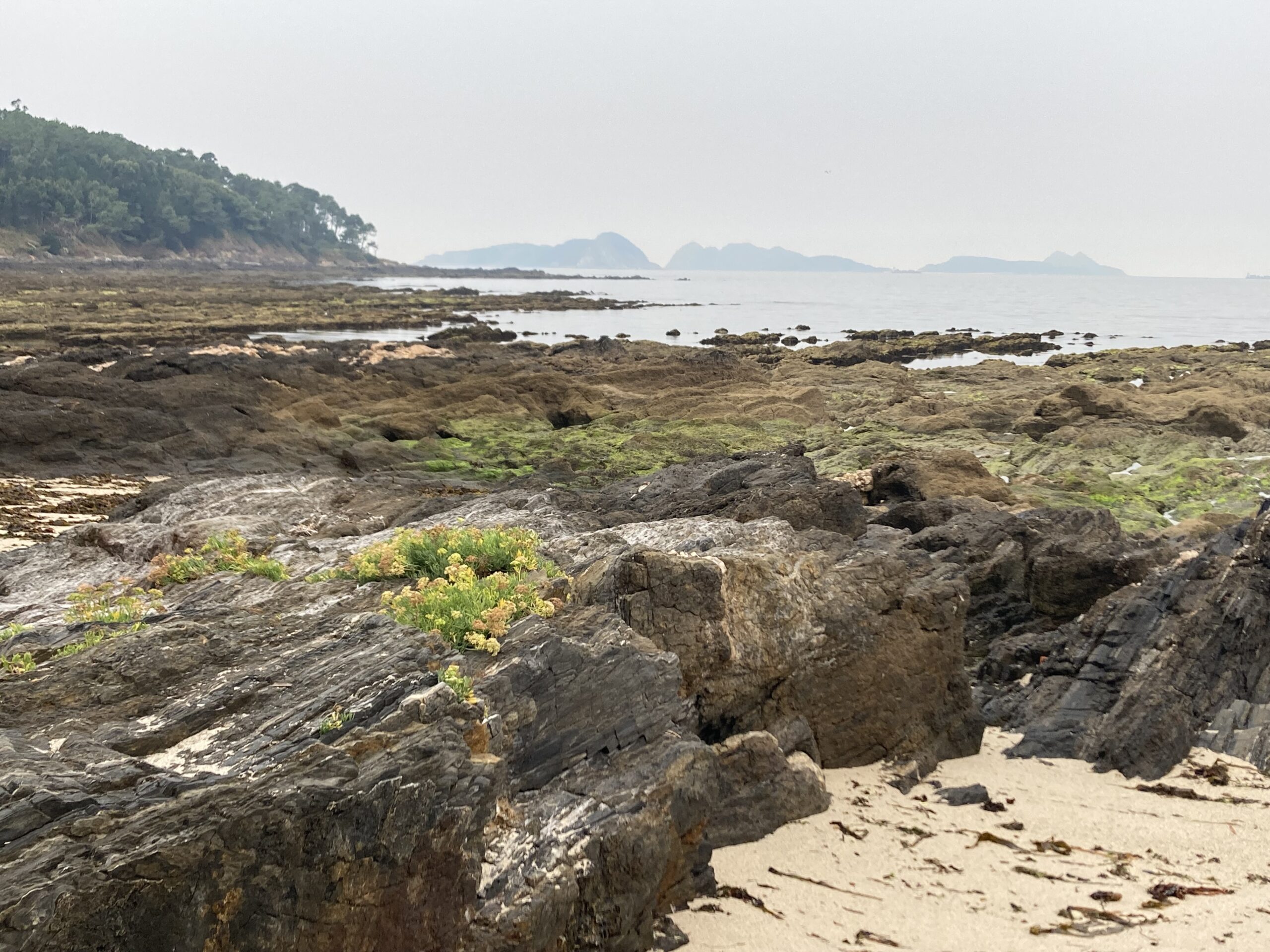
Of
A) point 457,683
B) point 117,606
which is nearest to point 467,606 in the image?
point 457,683

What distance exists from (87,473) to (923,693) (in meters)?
20.4

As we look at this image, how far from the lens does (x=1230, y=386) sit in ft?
130

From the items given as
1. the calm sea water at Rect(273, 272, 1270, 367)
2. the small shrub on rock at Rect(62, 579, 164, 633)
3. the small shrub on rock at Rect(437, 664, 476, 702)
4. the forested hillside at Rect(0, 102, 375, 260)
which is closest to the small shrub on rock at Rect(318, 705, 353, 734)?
the small shrub on rock at Rect(437, 664, 476, 702)

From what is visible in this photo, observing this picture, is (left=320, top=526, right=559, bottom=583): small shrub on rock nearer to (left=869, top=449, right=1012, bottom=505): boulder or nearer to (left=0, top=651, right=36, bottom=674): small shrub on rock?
(left=0, top=651, right=36, bottom=674): small shrub on rock

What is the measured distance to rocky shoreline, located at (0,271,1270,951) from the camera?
555 cm

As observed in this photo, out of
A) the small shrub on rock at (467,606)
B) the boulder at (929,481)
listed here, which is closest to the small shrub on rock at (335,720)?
the small shrub on rock at (467,606)

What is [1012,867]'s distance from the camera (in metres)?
8.91

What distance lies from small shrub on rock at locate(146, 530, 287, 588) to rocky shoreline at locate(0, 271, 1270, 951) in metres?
0.15

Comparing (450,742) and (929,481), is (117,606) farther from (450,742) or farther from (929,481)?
(929,481)

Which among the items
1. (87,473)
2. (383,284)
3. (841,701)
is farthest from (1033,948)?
(383,284)

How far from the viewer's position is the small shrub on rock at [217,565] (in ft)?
33.8

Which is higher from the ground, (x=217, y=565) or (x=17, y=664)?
(x=17, y=664)

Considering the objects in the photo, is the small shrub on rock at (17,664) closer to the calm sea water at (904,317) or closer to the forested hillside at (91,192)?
the calm sea water at (904,317)

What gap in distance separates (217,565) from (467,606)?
4.31 metres
